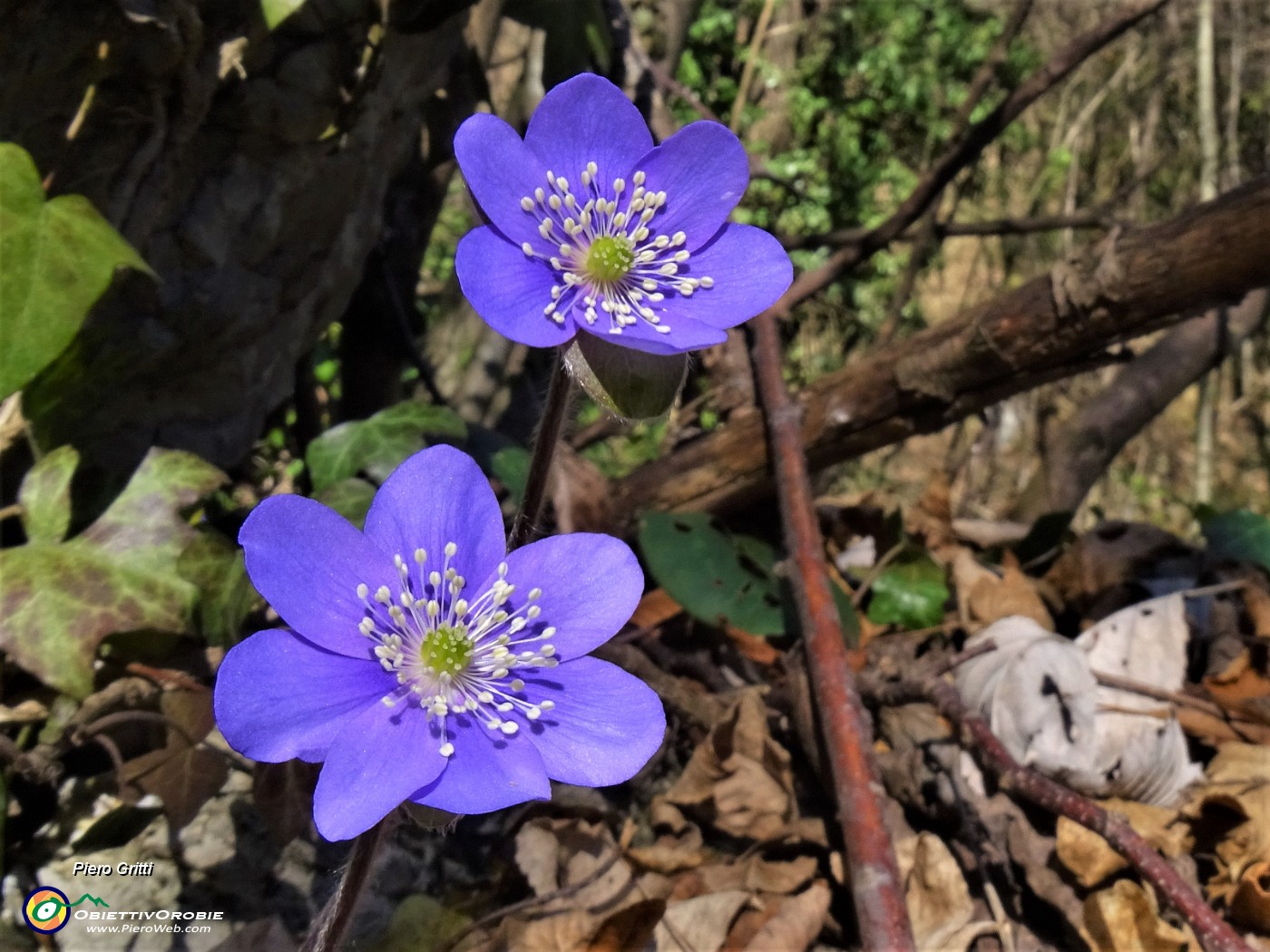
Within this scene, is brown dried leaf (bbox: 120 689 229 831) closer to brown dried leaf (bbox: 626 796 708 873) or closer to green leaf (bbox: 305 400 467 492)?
green leaf (bbox: 305 400 467 492)

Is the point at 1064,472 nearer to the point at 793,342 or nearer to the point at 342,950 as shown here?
the point at 793,342

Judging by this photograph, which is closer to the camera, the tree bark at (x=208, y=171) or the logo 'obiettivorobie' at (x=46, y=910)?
the logo 'obiettivorobie' at (x=46, y=910)

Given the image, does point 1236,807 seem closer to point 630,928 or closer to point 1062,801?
point 1062,801

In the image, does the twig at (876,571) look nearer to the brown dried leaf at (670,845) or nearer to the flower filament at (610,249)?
the brown dried leaf at (670,845)

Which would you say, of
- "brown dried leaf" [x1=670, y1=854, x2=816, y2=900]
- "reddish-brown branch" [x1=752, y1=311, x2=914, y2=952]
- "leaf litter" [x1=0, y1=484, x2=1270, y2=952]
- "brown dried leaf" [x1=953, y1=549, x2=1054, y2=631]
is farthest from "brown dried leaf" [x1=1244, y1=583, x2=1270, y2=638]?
"brown dried leaf" [x1=670, y1=854, x2=816, y2=900]

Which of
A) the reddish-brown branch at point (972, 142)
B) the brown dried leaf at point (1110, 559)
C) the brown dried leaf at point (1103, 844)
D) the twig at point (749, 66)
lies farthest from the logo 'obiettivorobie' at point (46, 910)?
the twig at point (749, 66)

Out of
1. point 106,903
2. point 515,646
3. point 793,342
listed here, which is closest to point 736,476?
point 515,646
